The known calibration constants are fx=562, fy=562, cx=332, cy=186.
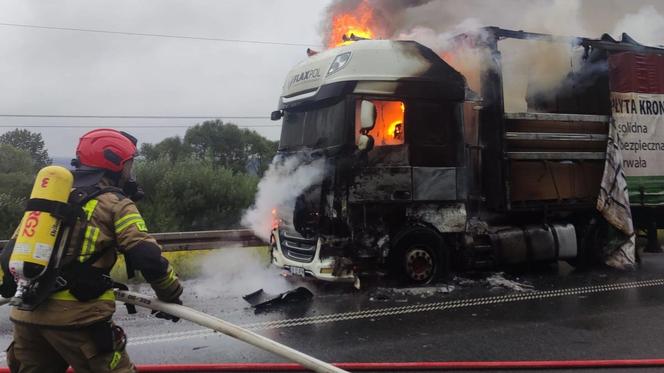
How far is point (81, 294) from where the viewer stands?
268 centimetres

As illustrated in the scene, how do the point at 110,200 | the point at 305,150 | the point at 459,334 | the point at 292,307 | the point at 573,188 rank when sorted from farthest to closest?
1. the point at 573,188
2. the point at 305,150
3. the point at 292,307
4. the point at 459,334
5. the point at 110,200

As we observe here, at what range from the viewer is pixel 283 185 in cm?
727

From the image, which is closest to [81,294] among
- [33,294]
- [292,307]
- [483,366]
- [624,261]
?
[33,294]

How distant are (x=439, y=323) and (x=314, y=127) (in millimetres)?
3011

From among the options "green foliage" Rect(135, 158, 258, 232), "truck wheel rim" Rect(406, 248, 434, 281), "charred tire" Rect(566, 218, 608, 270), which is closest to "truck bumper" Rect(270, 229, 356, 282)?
"truck wheel rim" Rect(406, 248, 434, 281)

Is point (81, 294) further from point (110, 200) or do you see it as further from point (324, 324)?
point (324, 324)

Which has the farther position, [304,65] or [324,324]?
[304,65]

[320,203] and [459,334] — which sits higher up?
[320,203]

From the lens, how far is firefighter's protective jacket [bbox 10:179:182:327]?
2.66m

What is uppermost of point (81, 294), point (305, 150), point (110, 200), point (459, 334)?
point (305, 150)

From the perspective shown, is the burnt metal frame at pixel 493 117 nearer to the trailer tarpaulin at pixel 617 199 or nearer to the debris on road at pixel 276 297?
the trailer tarpaulin at pixel 617 199

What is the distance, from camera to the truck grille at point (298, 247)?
7004 millimetres

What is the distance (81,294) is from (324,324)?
3.45 meters

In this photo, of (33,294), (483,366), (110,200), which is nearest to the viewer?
(33,294)
